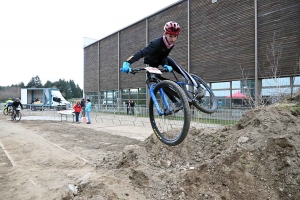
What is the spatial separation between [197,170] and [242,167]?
79 centimetres

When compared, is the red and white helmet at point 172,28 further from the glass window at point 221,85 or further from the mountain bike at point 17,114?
the mountain bike at point 17,114

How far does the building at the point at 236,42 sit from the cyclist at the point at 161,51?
6.97 meters

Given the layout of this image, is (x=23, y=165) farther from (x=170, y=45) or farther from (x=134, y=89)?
(x=134, y=89)

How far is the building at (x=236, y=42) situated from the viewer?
1266cm

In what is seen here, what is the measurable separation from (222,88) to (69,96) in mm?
81202

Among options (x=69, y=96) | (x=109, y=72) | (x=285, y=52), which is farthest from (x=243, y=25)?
(x=69, y=96)

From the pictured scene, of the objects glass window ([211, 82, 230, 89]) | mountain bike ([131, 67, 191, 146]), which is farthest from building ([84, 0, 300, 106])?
mountain bike ([131, 67, 191, 146])

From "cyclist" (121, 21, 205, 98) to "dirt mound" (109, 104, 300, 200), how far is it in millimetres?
1441

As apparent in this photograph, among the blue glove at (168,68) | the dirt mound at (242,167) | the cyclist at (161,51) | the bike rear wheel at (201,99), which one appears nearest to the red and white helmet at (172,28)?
the cyclist at (161,51)

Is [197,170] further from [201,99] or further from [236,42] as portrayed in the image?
[236,42]

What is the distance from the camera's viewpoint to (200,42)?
1714cm

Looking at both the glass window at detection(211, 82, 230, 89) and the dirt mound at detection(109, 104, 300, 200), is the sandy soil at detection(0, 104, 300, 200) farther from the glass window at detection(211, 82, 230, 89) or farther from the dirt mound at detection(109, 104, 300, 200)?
the glass window at detection(211, 82, 230, 89)

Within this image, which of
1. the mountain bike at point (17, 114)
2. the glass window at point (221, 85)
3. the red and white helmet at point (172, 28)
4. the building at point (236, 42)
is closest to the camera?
the red and white helmet at point (172, 28)

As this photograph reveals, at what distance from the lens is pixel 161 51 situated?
3.58 meters
